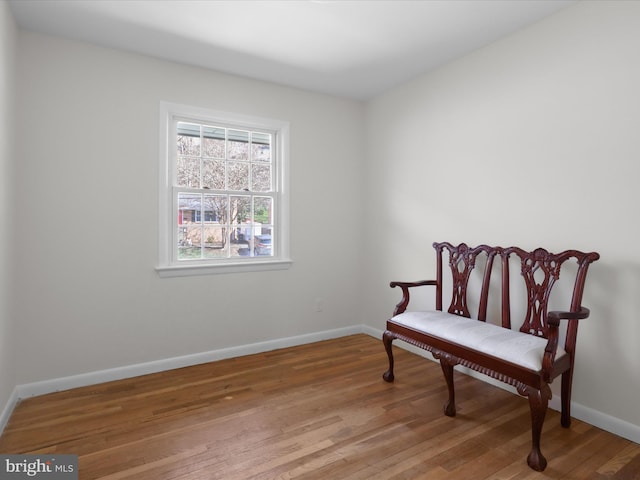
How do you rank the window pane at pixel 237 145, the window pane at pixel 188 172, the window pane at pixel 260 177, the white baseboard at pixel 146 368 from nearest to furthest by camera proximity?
the white baseboard at pixel 146 368 → the window pane at pixel 188 172 → the window pane at pixel 237 145 → the window pane at pixel 260 177

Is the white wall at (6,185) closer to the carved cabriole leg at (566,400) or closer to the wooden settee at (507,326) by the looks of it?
the wooden settee at (507,326)

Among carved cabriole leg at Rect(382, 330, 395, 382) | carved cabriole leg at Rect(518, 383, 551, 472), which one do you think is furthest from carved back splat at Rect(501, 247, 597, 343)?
carved cabriole leg at Rect(382, 330, 395, 382)

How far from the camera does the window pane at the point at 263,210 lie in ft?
11.6

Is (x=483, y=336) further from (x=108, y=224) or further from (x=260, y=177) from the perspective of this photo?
(x=108, y=224)

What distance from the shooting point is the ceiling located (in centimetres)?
230

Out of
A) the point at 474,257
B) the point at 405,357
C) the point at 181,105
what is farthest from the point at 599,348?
the point at 181,105

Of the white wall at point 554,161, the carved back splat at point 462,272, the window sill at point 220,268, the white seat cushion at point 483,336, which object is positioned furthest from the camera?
the window sill at point 220,268

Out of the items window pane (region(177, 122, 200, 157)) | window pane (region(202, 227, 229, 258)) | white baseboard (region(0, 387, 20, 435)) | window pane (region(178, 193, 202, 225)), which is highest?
window pane (region(177, 122, 200, 157))

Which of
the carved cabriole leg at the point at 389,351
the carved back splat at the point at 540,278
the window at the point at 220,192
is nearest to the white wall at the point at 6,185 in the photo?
the window at the point at 220,192

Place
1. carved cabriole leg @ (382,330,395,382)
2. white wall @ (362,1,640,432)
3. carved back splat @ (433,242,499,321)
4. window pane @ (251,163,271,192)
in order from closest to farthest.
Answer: white wall @ (362,1,640,432) < carved back splat @ (433,242,499,321) < carved cabriole leg @ (382,330,395,382) < window pane @ (251,163,271,192)

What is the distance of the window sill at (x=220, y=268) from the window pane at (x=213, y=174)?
73 cm

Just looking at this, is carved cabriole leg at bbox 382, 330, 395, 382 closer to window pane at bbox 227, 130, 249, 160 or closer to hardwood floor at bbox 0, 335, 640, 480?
hardwood floor at bbox 0, 335, 640, 480

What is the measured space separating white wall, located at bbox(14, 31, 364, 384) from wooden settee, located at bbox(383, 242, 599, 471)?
155 centimetres

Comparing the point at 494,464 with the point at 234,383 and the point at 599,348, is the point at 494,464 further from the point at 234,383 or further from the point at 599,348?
the point at 234,383
